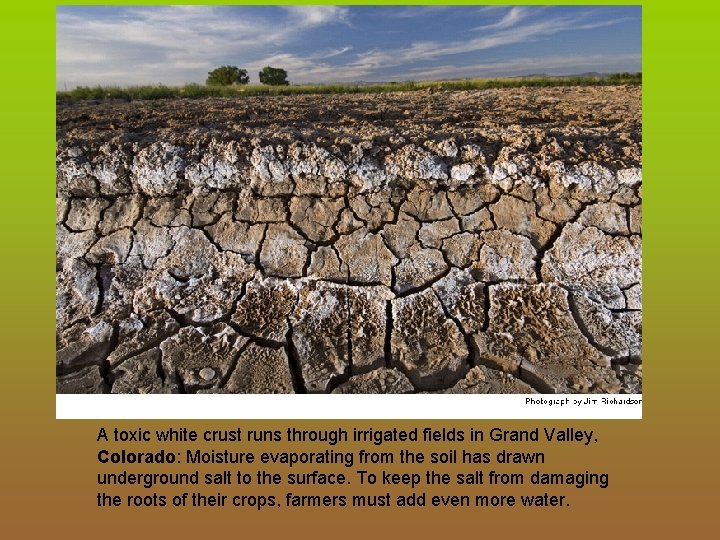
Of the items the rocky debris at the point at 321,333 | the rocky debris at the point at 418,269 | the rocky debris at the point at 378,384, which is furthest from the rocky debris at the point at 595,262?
the rocky debris at the point at 321,333

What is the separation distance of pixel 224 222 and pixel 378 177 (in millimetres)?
945

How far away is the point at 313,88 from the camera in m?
6.03

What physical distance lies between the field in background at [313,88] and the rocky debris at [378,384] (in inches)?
168

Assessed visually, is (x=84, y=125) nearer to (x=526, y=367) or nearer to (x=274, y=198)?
(x=274, y=198)

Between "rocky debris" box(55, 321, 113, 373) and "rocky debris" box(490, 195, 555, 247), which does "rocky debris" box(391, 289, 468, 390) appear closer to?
"rocky debris" box(490, 195, 555, 247)

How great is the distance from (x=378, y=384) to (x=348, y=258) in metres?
0.78

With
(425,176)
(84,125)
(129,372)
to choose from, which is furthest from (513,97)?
(129,372)

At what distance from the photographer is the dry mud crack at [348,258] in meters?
2.04

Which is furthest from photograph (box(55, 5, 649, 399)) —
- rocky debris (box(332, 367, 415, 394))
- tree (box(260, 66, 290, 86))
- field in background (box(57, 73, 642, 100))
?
tree (box(260, 66, 290, 86))

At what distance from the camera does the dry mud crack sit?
80.4 inches

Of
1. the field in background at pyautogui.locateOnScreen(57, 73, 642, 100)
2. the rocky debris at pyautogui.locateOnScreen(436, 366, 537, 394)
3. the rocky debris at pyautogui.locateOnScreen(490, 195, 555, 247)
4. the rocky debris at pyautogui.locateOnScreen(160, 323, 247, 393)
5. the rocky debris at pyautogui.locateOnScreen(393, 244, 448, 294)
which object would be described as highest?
the field in background at pyautogui.locateOnScreen(57, 73, 642, 100)

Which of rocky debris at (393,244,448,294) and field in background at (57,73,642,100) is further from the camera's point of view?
field in background at (57,73,642,100)

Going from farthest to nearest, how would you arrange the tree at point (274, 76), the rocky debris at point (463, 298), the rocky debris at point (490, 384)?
the tree at point (274, 76) → the rocky debris at point (463, 298) → the rocky debris at point (490, 384)

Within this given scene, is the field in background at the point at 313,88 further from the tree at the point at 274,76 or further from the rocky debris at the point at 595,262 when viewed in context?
the rocky debris at the point at 595,262
